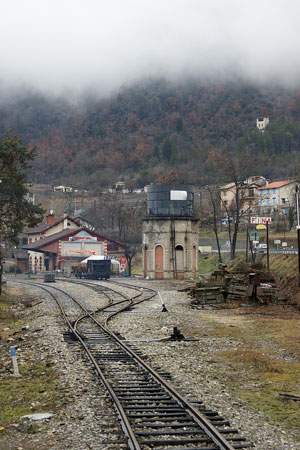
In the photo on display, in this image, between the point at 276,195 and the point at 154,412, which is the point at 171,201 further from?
the point at 276,195

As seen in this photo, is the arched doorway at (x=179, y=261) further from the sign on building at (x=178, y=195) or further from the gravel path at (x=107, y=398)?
the gravel path at (x=107, y=398)

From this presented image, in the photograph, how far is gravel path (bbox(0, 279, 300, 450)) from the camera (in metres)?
8.07

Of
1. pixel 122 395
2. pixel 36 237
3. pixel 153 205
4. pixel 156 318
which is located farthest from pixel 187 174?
pixel 122 395

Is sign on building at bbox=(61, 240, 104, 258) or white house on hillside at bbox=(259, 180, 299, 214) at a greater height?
white house on hillside at bbox=(259, 180, 299, 214)

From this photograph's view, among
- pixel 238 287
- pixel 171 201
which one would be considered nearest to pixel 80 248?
pixel 171 201

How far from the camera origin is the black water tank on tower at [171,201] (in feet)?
210

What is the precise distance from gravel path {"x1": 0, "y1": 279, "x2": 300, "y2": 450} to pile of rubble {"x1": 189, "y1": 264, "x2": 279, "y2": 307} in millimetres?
6438

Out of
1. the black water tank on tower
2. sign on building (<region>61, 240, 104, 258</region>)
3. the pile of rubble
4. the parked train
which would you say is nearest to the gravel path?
the pile of rubble

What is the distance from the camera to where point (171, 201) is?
6406 centimetres

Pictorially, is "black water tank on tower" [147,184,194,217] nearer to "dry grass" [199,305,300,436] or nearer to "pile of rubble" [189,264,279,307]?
"pile of rubble" [189,264,279,307]

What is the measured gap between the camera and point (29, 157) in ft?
129

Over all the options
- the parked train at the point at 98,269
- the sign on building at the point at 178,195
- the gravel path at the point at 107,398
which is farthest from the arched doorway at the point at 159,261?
the gravel path at the point at 107,398

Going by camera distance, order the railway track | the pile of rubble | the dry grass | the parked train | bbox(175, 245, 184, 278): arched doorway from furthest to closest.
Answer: the parked train < bbox(175, 245, 184, 278): arched doorway < the pile of rubble < the dry grass < the railway track

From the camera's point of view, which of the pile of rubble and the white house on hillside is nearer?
the pile of rubble
